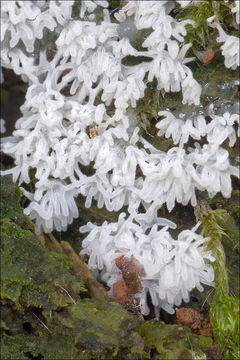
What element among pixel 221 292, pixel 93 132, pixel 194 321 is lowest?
pixel 194 321

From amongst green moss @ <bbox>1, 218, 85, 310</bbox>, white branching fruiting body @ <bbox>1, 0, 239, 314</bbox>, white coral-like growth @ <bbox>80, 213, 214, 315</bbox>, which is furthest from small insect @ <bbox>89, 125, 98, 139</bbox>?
green moss @ <bbox>1, 218, 85, 310</bbox>

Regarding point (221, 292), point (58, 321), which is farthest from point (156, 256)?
point (58, 321)

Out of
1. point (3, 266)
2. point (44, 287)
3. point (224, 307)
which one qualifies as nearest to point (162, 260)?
point (224, 307)

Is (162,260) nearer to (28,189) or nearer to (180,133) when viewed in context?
(180,133)

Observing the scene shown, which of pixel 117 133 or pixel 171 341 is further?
pixel 117 133

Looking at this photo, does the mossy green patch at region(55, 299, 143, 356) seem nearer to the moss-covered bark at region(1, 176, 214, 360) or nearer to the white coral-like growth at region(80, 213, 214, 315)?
the moss-covered bark at region(1, 176, 214, 360)

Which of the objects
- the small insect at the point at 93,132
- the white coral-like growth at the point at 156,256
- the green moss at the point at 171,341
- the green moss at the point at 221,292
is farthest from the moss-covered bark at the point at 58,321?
the small insect at the point at 93,132

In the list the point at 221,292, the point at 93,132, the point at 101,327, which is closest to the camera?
the point at 101,327

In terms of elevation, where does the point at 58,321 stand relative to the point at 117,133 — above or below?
below

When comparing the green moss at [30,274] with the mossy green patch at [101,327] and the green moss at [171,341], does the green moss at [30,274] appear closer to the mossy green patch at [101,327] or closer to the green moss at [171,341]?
the mossy green patch at [101,327]

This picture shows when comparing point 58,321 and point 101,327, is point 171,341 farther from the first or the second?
point 58,321
